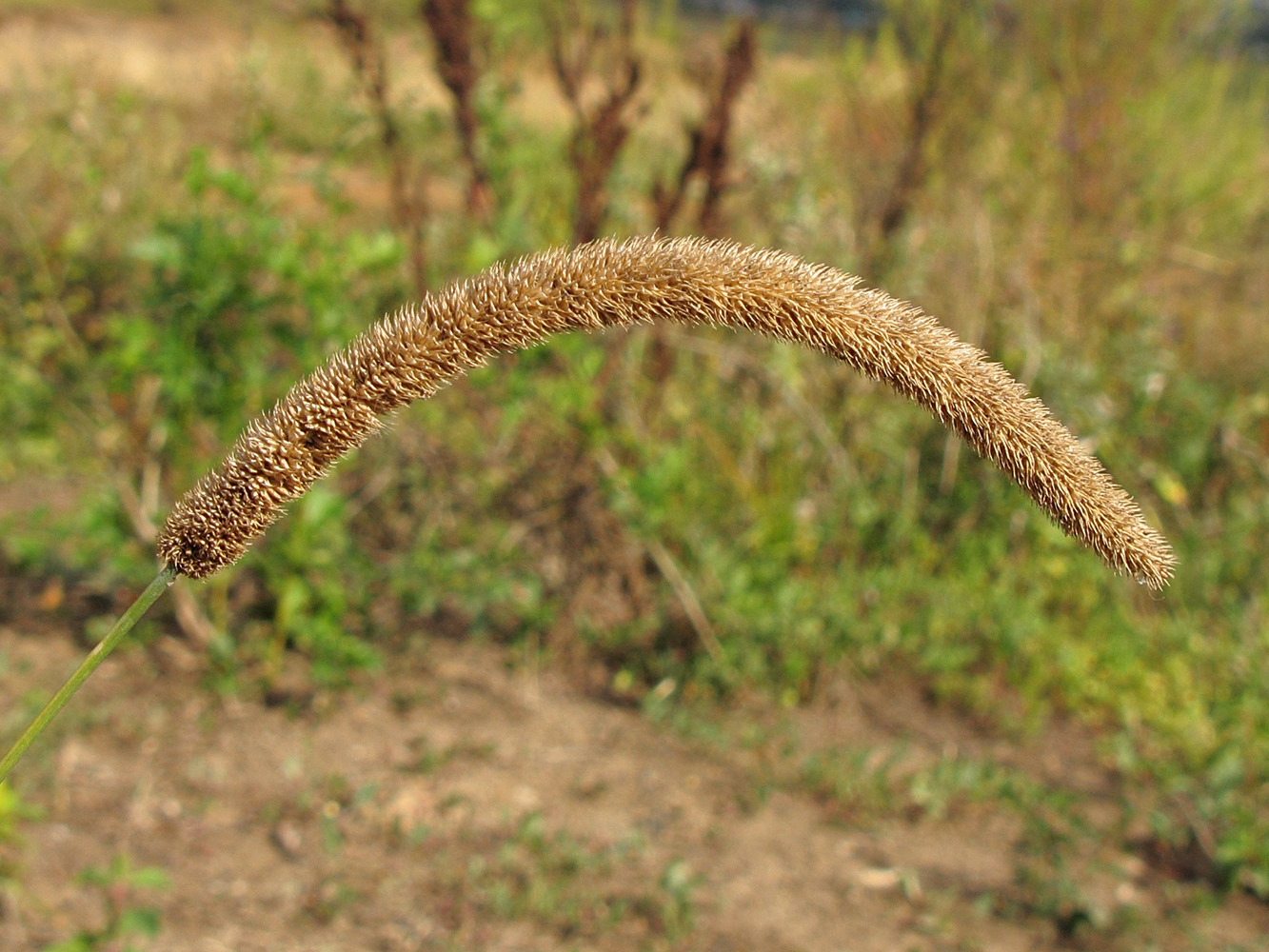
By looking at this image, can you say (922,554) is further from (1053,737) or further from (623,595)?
(623,595)

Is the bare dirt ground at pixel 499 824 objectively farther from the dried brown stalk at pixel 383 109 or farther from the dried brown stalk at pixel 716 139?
the dried brown stalk at pixel 716 139

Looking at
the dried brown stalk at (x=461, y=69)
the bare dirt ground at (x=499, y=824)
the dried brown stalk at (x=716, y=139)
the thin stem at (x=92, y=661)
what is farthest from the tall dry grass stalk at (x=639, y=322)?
the dried brown stalk at (x=461, y=69)

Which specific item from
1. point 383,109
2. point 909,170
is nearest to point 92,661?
point 383,109

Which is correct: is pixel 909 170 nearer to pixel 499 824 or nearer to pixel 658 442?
pixel 658 442

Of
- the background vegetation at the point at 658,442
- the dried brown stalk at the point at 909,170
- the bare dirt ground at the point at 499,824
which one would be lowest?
the bare dirt ground at the point at 499,824

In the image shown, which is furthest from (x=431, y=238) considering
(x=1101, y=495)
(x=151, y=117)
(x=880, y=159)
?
(x=151, y=117)

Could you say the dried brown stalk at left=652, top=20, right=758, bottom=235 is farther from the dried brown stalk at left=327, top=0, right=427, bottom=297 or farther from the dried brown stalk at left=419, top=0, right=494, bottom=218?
the dried brown stalk at left=327, top=0, right=427, bottom=297
